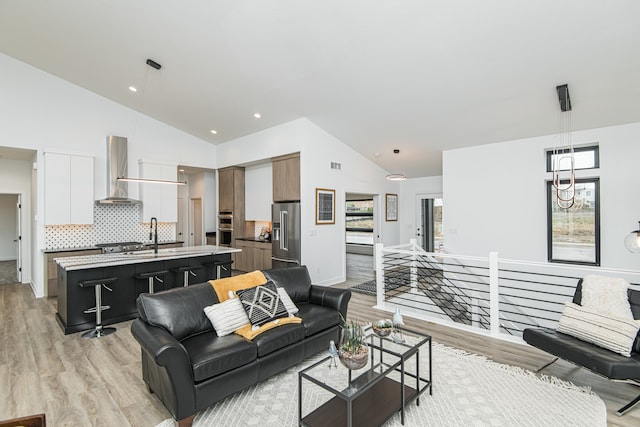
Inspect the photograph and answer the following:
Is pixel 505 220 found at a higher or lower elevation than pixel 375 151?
lower

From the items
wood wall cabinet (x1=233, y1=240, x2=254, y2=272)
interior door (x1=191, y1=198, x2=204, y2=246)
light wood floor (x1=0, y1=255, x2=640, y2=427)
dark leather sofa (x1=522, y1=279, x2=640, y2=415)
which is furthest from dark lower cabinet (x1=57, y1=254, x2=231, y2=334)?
dark leather sofa (x1=522, y1=279, x2=640, y2=415)

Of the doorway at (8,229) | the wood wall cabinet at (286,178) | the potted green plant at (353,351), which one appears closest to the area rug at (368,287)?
the wood wall cabinet at (286,178)

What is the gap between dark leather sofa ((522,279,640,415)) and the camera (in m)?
2.31

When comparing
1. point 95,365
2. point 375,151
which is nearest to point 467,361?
point 95,365

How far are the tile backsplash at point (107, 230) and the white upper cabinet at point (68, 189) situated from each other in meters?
0.40

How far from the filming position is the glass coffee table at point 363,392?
2018 mm

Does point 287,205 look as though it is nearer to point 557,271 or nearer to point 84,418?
point 84,418

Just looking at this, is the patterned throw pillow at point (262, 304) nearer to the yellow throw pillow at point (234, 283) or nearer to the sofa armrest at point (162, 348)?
the yellow throw pillow at point (234, 283)

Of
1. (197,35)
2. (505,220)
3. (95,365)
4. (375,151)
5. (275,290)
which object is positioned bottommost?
(95,365)

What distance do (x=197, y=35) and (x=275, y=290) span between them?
10.9 ft

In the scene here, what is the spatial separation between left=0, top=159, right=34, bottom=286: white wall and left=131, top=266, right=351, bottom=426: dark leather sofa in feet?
21.2

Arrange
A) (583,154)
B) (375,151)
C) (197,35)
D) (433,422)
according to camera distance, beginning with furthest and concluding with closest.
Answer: (375,151), (583,154), (197,35), (433,422)

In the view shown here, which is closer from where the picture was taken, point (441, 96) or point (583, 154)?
point (441, 96)

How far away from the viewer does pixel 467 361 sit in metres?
3.15
